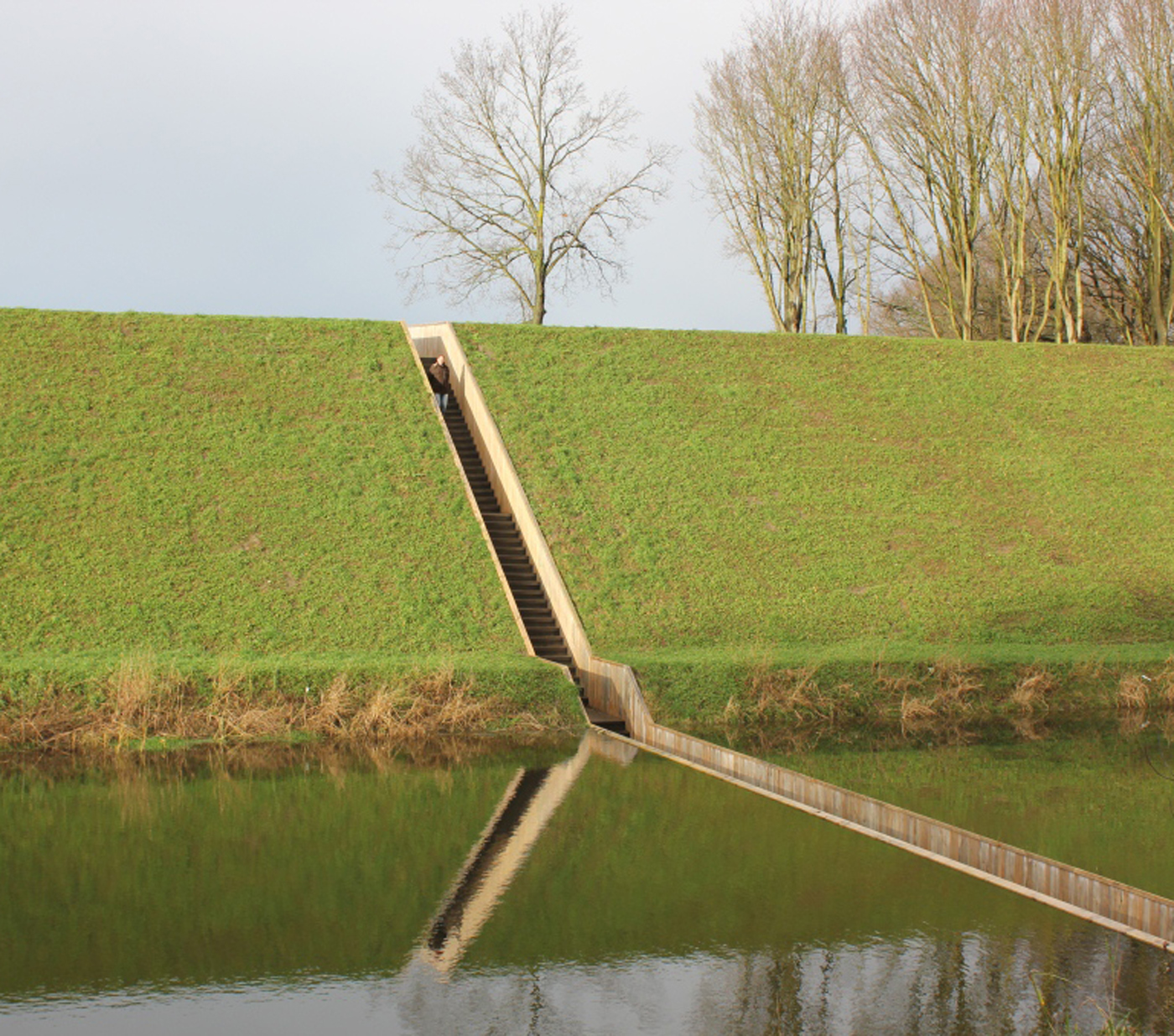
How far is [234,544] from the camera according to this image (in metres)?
15.6

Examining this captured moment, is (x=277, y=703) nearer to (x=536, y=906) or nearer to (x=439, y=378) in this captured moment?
(x=536, y=906)

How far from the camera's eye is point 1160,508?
19125 mm

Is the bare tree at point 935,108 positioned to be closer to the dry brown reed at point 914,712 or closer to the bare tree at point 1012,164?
the bare tree at point 1012,164

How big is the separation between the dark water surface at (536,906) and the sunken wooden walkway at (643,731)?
18 centimetres

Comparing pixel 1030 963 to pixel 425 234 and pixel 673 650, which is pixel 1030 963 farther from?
pixel 425 234

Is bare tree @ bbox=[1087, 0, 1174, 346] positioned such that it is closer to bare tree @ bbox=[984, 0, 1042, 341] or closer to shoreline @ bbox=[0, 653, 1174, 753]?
bare tree @ bbox=[984, 0, 1042, 341]

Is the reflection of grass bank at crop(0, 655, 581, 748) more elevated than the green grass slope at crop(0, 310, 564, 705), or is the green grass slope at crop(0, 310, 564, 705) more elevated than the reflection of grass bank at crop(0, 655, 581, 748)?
the green grass slope at crop(0, 310, 564, 705)

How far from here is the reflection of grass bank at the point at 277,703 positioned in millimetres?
11734

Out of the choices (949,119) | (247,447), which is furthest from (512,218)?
(247,447)

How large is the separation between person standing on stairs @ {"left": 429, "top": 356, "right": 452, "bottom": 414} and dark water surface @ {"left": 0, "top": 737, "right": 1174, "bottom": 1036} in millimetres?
11139

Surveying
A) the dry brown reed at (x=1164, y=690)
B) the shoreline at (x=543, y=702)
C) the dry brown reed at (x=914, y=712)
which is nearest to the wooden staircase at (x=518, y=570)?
the shoreline at (x=543, y=702)

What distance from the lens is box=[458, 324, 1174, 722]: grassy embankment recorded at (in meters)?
13.9

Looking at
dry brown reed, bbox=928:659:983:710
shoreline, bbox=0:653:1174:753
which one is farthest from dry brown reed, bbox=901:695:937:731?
dry brown reed, bbox=928:659:983:710

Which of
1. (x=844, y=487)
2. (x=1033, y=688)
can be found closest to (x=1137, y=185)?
(x=844, y=487)
